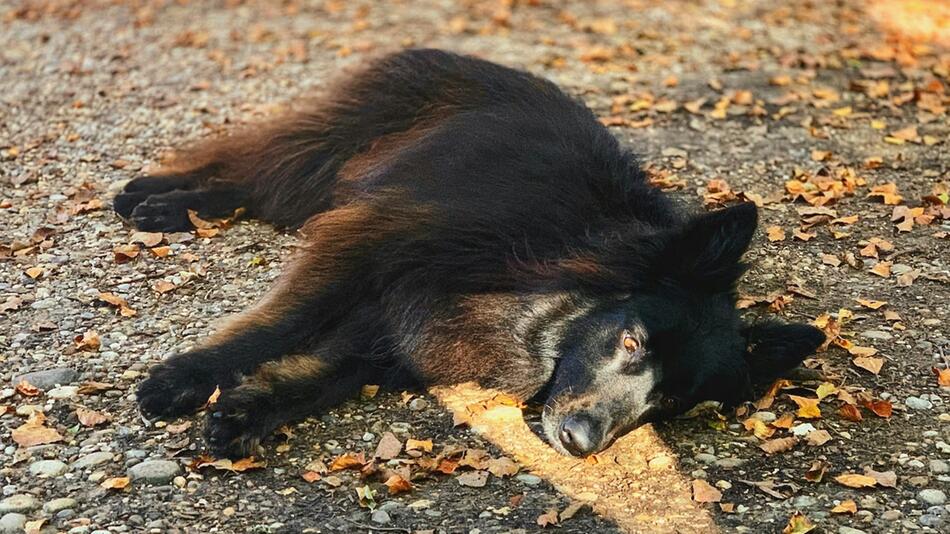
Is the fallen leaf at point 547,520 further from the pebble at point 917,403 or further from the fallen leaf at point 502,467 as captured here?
the pebble at point 917,403

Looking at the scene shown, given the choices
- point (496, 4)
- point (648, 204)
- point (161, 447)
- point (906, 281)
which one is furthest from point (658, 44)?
point (161, 447)

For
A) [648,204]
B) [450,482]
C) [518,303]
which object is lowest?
[450,482]

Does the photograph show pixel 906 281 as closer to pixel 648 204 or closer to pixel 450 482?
pixel 648 204

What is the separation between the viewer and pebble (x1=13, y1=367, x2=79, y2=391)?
490cm

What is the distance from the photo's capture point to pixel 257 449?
450 centimetres

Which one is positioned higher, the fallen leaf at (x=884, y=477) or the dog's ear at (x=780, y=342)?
the dog's ear at (x=780, y=342)

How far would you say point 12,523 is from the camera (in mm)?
3979

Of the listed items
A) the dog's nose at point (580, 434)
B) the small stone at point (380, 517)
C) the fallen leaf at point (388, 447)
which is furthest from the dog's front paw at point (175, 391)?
the dog's nose at point (580, 434)

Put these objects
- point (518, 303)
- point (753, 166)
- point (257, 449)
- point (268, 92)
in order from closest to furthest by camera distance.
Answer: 1. point (257, 449)
2. point (518, 303)
3. point (753, 166)
4. point (268, 92)

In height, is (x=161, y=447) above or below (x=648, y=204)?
below

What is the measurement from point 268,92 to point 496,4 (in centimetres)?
362

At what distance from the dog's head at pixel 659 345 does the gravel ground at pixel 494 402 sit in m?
0.26

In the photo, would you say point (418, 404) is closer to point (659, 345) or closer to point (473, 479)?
point (473, 479)

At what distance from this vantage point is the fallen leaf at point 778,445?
15.5 ft
